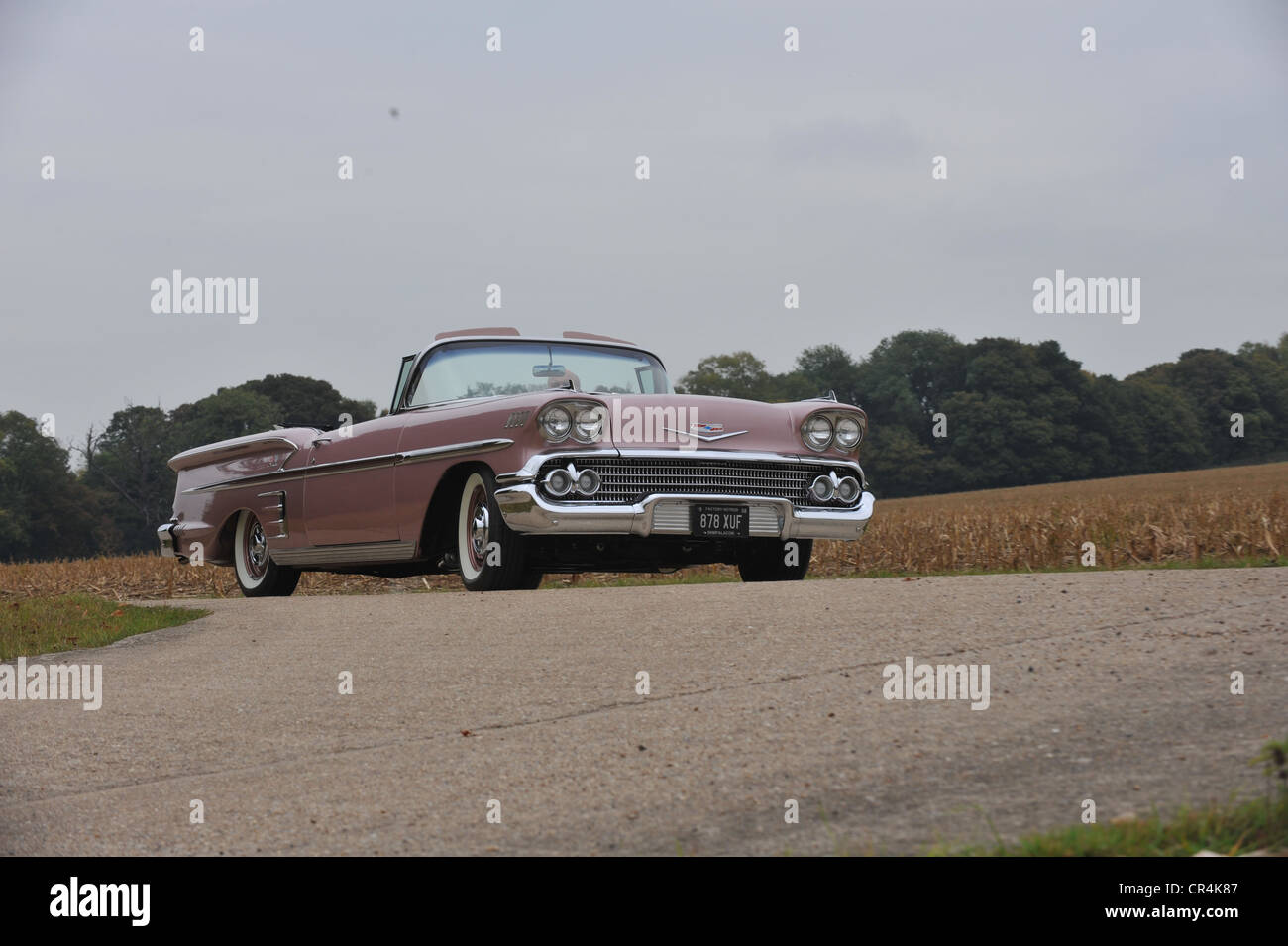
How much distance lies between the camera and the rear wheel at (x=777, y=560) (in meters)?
9.50

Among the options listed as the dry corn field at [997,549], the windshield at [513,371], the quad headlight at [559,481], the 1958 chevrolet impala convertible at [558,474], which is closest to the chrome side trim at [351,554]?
the 1958 chevrolet impala convertible at [558,474]

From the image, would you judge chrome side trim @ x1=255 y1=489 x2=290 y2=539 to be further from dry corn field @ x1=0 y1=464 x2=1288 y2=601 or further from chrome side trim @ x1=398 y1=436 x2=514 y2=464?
dry corn field @ x1=0 y1=464 x2=1288 y2=601

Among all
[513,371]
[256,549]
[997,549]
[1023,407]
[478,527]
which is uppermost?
[1023,407]

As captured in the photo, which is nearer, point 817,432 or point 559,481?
point 559,481

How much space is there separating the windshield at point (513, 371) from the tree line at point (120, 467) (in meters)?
39.1

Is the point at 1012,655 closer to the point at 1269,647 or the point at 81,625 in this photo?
the point at 1269,647

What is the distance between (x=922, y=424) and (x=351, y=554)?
190 feet

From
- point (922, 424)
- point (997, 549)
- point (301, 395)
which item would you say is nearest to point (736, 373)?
point (922, 424)

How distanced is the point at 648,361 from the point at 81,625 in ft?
14.6

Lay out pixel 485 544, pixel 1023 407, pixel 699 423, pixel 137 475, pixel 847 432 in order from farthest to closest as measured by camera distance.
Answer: pixel 1023 407, pixel 137 475, pixel 847 432, pixel 485 544, pixel 699 423

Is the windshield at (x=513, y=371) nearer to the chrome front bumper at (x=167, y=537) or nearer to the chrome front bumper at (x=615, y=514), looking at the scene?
the chrome front bumper at (x=615, y=514)

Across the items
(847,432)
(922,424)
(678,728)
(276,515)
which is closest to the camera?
(678,728)

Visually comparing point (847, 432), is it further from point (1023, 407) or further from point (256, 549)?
point (1023, 407)

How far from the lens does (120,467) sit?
55.4m
